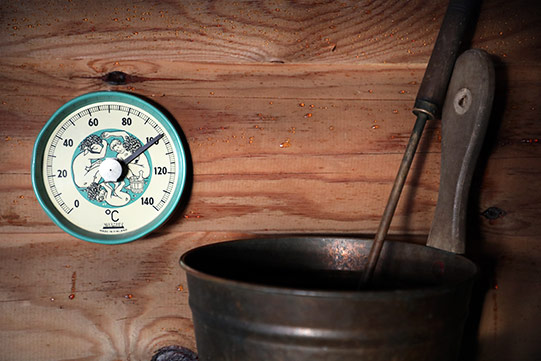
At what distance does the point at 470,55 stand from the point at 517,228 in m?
0.42

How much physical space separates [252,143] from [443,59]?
41 cm

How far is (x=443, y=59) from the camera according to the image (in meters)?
0.92

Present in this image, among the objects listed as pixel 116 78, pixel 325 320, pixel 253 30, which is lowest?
pixel 325 320

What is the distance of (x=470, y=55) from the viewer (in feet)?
3.02

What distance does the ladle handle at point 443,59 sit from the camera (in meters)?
0.90

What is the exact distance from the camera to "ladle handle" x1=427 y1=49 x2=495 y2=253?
0.90 m

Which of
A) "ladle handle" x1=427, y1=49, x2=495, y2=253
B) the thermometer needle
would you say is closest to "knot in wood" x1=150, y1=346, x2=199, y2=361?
the thermometer needle

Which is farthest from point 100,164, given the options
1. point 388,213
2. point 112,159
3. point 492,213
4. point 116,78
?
point 492,213

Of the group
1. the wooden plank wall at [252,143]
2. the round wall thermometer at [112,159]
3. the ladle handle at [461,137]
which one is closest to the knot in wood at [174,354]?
the wooden plank wall at [252,143]

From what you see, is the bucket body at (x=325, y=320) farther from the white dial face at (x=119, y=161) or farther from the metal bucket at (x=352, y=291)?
the white dial face at (x=119, y=161)

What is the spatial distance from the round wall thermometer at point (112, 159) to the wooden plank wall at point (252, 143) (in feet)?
0.15

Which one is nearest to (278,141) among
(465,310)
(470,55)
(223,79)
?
(223,79)

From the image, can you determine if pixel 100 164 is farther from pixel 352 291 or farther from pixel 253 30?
pixel 352 291

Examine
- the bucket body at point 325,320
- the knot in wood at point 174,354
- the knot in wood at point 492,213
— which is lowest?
the knot in wood at point 174,354
